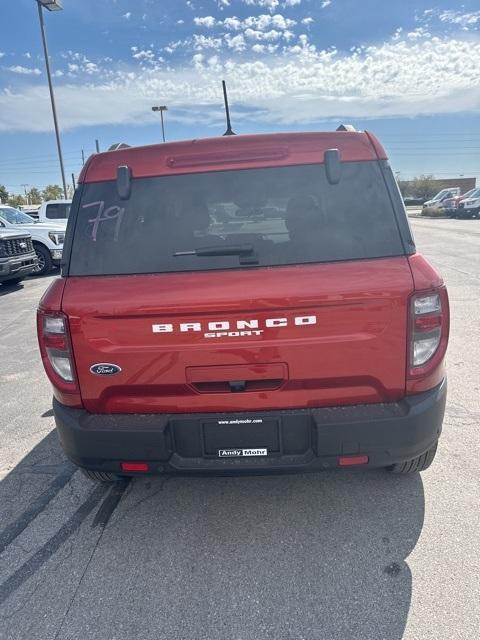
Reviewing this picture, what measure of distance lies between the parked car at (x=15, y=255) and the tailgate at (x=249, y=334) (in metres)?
9.37

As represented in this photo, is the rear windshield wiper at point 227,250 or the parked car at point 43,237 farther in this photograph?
the parked car at point 43,237

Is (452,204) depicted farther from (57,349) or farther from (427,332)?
(57,349)

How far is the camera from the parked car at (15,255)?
10.6 metres

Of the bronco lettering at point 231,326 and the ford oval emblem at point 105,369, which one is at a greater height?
the bronco lettering at point 231,326

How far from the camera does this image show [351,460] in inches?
91.1

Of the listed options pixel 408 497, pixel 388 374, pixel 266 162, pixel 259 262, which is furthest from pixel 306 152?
pixel 408 497

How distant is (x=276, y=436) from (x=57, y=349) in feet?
3.83

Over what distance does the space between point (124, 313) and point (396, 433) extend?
1.40 meters

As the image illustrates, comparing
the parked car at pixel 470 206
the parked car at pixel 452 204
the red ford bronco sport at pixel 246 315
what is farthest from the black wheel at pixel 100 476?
the parked car at pixel 452 204

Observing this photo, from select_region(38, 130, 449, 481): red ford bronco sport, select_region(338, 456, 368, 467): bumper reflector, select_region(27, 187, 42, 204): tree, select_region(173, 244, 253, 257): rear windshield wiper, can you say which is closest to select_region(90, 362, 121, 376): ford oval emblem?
select_region(38, 130, 449, 481): red ford bronco sport

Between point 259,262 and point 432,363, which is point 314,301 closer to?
point 259,262

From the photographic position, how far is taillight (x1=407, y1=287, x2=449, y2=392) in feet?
7.23

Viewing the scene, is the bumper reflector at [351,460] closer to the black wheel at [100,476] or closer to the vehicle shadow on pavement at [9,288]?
the black wheel at [100,476]

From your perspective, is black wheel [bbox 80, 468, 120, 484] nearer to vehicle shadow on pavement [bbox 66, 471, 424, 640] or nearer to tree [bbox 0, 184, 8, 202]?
vehicle shadow on pavement [bbox 66, 471, 424, 640]
